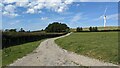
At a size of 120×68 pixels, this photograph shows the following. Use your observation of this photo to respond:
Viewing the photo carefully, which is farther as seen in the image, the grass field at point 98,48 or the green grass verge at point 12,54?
the green grass verge at point 12,54

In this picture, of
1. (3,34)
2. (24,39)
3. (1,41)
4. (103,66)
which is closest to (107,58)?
(103,66)

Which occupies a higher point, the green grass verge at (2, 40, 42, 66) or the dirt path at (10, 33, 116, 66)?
the dirt path at (10, 33, 116, 66)

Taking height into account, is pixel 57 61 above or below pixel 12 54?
above

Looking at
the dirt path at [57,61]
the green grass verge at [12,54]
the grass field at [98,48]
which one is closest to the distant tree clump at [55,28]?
the grass field at [98,48]

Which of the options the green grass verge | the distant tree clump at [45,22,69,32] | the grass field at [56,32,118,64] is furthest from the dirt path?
the distant tree clump at [45,22,69,32]

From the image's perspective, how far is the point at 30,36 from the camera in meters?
Answer: 82.4

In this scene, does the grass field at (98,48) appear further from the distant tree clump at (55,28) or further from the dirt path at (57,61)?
the distant tree clump at (55,28)

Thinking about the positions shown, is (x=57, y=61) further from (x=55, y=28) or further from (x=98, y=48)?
(x=55, y=28)

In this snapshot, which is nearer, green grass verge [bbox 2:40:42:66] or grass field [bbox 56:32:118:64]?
grass field [bbox 56:32:118:64]

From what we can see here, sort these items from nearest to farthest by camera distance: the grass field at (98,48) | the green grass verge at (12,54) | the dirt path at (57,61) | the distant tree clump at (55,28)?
the dirt path at (57,61), the grass field at (98,48), the green grass verge at (12,54), the distant tree clump at (55,28)

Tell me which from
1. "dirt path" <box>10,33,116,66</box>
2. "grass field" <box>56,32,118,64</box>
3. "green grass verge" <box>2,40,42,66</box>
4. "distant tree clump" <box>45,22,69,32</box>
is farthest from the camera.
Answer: "distant tree clump" <box>45,22,69,32</box>

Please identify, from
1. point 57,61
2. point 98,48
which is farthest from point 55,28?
point 57,61

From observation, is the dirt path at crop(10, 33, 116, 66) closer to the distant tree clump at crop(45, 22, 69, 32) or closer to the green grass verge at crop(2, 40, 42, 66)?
the green grass verge at crop(2, 40, 42, 66)

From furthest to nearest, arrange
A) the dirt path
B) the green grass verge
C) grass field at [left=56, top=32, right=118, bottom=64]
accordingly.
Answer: the green grass verge
grass field at [left=56, top=32, right=118, bottom=64]
the dirt path
